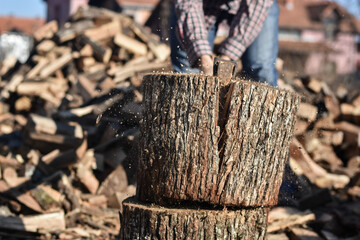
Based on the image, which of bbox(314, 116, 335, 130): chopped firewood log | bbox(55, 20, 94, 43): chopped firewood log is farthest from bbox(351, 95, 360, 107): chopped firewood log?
bbox(55, 20, 94, 43): chopped firewood log

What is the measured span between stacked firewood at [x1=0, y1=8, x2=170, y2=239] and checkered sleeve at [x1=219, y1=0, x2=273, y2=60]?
0.75 m

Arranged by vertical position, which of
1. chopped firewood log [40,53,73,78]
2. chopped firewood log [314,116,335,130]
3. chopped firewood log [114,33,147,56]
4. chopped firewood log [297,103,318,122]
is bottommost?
chopped firewood log [314,116,335,130]

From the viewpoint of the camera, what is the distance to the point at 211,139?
2463 mm

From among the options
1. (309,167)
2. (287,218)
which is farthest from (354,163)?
(287,218)

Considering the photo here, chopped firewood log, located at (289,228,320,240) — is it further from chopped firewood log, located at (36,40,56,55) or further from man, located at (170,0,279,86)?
chopped firewood log, located at (36,40,56,55)

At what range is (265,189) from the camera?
260 cm

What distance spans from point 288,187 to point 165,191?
102 centimetres

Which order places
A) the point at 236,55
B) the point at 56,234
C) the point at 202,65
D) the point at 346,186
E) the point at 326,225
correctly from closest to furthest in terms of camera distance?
the point at 202,65 → the point at 236,55 → the point at 56,234 → the point at 326,225 → the point at 346,186

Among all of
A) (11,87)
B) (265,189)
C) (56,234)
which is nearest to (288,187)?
(265,189)

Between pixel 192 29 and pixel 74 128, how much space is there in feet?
6.92

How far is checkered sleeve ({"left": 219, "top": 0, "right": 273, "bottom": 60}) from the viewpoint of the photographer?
10.9ft

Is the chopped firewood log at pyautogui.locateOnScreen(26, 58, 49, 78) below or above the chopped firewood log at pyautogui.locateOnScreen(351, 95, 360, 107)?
above

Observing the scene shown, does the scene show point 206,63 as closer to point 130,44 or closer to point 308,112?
point 308,112

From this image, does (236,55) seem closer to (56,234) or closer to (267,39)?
(267,39)
